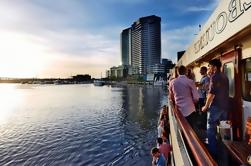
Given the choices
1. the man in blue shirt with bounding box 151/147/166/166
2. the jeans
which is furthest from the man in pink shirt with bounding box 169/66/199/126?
the man in blue shirt with bounding box 151/147/166/166

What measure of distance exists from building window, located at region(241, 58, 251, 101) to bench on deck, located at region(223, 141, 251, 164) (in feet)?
3.75

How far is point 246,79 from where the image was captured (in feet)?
23.0

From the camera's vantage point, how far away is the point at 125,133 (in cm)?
2669

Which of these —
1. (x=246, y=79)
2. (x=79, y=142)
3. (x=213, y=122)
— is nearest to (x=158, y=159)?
(x=213, y=122)

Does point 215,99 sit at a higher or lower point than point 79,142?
higher

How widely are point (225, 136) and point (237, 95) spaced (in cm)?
126

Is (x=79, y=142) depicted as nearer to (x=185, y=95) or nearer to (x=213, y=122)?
(x=185, y=95)

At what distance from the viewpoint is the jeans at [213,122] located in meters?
6.14

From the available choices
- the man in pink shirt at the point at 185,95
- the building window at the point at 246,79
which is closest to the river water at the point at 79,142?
the building window at the point at 246,79

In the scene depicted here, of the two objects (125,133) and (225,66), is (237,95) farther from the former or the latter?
(125,133)

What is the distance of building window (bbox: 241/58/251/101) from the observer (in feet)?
22.3

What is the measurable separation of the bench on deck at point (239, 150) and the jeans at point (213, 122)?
32 centimetres

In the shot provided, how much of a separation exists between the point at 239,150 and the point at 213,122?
83cm

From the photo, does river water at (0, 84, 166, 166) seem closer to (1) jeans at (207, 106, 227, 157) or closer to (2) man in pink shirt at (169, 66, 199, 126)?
(2) man in pink shirt at (169, 66, 199, 126)
